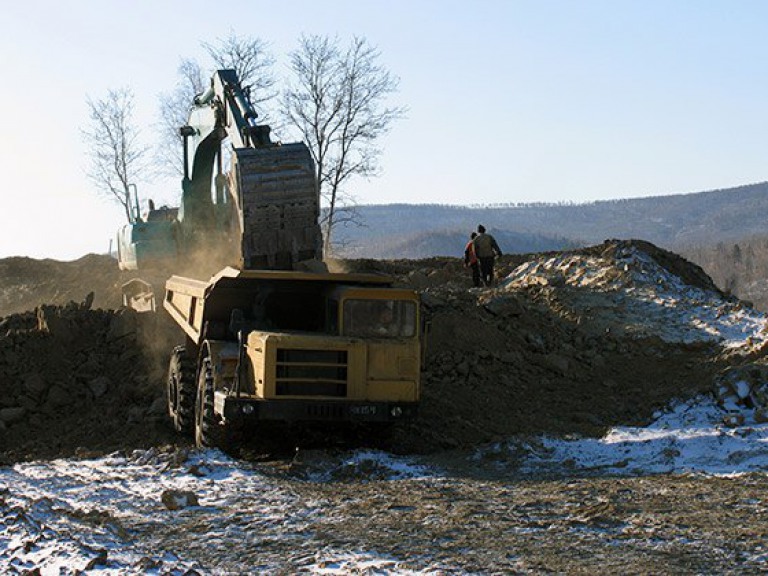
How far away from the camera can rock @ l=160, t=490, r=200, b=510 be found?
10.2m

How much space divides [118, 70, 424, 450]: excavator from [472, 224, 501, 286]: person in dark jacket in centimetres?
916

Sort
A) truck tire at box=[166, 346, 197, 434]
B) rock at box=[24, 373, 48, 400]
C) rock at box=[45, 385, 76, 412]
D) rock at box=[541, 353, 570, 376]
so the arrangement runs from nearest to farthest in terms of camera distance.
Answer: truck tire at box=[166, 346, 197, 434]
rock at box=[45, 385, 76, 412]
rock at box=[24, 373, 48, 400]
rock at box=[541, 353, 570, 376]

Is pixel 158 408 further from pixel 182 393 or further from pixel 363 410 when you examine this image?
pixel 363 410

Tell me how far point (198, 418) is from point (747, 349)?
975 cm

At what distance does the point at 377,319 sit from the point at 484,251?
12700 mm

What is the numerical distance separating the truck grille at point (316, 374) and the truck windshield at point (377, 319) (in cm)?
38

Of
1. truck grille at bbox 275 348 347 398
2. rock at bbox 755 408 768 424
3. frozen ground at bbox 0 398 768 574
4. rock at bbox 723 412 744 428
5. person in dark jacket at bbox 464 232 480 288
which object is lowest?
frozen ground at bbox 0 398 768 574

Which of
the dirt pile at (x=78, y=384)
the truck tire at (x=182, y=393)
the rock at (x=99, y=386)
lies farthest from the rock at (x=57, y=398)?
the truck tire at (x=182, y=393)

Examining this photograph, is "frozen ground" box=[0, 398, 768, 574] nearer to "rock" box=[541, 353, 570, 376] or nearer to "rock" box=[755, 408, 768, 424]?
"rock" box=[755, 408, 768, 424]

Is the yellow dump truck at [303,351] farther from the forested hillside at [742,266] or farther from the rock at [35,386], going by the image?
the forested hillside at [742,266]

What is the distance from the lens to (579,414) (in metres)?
16.4

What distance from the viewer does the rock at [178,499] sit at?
33.5ft

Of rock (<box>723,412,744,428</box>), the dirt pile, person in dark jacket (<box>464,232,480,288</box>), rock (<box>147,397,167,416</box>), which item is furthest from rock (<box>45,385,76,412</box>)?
person in dark jacket (<box>464,232,480,288</box>)

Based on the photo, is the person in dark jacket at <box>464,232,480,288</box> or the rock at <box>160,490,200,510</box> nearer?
the rock at <box>160,490,200,510</box>
